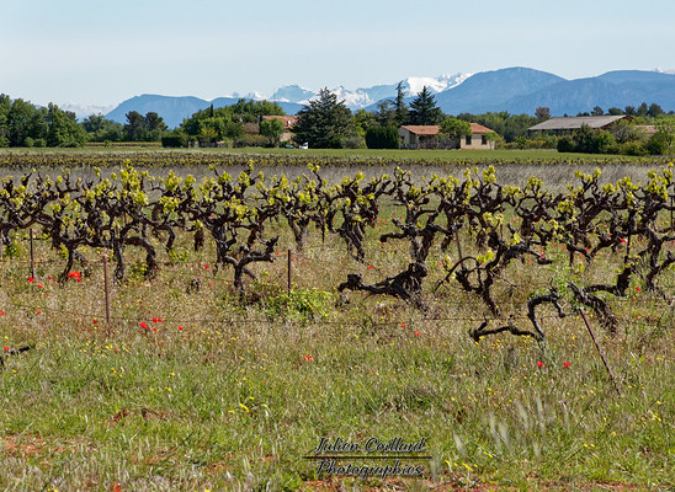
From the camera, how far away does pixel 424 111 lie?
124500 mm

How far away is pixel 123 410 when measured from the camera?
6652 millimetres

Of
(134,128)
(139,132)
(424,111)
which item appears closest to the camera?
(424,111)

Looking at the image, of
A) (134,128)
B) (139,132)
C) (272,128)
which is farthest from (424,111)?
(134,128)

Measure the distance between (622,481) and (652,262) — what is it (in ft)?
22.8

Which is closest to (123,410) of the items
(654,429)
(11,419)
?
(11,419)

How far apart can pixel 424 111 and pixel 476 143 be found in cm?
1134

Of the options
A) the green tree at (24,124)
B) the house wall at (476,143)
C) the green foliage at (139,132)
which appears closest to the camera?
the house wall at (476,143)

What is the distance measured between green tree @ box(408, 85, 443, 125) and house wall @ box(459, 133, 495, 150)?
781 centimetres

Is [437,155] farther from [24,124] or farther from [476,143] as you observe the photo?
[24,124]

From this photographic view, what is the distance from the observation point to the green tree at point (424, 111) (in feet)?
407

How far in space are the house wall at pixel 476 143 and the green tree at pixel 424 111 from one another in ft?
25.6

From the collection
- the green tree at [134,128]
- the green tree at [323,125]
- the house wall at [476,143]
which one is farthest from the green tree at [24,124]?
the house wall at [476,143]

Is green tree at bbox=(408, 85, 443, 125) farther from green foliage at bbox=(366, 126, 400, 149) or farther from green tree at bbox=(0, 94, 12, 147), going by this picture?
green tree at bbox=(0, 94, 12, 147)

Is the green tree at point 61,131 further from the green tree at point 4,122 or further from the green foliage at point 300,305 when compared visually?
the green foliage at point 300,305
